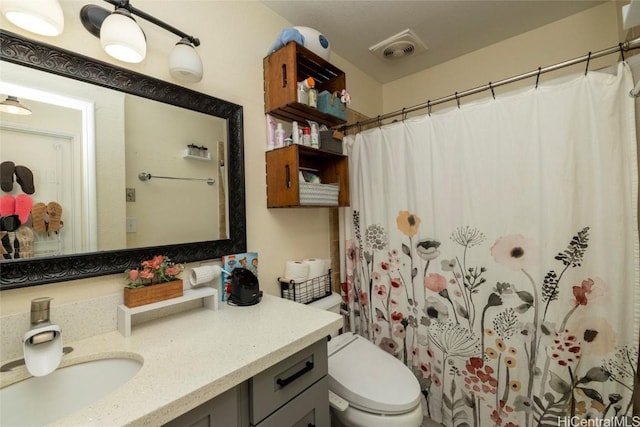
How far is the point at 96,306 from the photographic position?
90cm

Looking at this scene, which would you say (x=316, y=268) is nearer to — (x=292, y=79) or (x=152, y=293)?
(x=152, y=293)

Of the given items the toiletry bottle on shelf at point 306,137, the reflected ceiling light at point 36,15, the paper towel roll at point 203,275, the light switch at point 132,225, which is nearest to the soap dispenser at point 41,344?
the light switch at point 132,225

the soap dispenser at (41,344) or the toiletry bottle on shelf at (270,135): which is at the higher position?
the toiletry bottle on shelf at (270,135)

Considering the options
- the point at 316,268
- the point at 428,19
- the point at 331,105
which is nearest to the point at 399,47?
the point at 428,19

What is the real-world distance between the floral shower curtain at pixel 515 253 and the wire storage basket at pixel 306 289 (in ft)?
1.13

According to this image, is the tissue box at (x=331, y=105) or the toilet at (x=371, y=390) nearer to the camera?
the toilet at (x=371, y=390)

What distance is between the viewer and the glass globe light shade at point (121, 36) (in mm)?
860

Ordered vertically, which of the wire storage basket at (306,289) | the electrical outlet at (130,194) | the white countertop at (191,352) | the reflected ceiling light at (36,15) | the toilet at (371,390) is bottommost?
the toilet at (371,390)

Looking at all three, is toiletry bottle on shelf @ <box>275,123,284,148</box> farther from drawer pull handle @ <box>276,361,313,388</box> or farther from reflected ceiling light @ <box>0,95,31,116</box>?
drawer pull handle @ <box>276,361,313,388</box>

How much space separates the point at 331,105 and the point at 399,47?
818mm

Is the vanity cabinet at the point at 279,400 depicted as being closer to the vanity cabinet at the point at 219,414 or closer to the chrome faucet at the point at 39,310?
the vanity cabinet at the point at 219,414

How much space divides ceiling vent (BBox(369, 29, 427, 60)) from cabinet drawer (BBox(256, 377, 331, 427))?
6.61 feet

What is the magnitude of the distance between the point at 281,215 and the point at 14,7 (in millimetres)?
1183

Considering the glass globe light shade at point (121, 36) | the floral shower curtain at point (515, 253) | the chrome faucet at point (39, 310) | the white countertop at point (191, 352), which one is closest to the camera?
the white countertop at point (191, 352)
